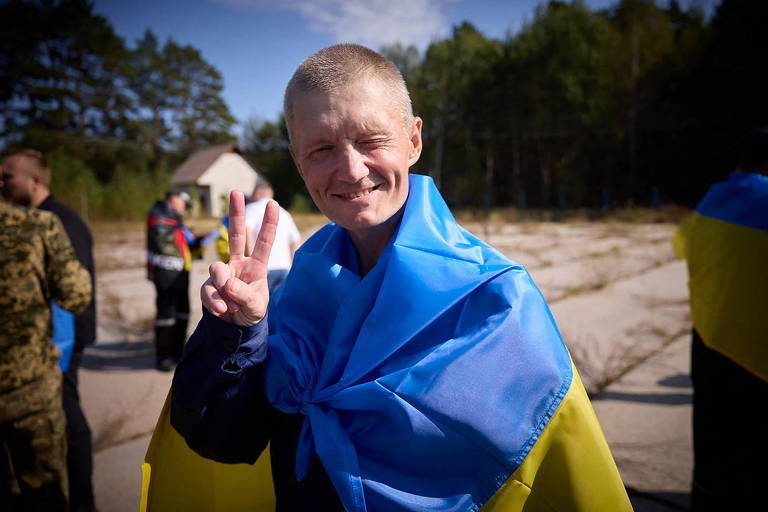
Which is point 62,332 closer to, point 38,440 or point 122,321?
point 38,440

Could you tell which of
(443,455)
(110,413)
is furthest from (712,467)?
(110,413)

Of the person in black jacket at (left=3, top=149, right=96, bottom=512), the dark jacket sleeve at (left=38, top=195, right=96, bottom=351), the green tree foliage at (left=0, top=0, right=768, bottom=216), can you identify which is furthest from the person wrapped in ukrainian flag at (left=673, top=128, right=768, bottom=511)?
the green tree foliage at (left=0, top=0, right=768, bottom=216)

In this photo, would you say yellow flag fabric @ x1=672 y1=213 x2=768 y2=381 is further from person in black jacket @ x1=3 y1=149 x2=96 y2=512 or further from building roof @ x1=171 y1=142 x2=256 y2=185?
building roof @ x1=171 y1=142 x2=256 y2=185

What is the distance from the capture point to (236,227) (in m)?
1.13

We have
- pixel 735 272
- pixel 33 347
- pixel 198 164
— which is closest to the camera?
pixel 33 347

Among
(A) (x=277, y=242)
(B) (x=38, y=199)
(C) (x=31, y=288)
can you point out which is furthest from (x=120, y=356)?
(C) (x=31, y=288)

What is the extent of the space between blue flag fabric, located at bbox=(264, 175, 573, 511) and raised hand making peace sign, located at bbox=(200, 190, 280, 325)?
0.60 feet

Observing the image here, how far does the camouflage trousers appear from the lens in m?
2.07

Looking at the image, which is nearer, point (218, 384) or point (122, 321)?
point (218, 384)

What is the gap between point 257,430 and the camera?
123 centimetres

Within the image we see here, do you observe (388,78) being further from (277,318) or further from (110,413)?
(110,413)

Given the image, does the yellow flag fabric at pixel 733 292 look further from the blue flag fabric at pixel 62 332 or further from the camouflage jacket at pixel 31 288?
the blue flag fabric at pixel 62 332

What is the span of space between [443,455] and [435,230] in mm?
569

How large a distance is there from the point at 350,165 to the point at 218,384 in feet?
2.12
